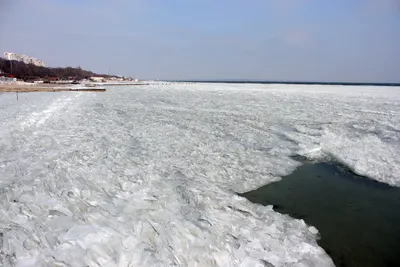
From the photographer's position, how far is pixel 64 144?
23.5 feet

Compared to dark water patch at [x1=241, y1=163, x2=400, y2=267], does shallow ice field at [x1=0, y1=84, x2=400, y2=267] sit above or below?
above

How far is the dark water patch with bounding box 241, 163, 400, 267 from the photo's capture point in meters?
3.33

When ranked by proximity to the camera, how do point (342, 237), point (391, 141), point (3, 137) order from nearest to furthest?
1. point (342, 237)
2. point (3, 137)
3. point (391, 141)

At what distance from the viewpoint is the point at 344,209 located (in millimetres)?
4461

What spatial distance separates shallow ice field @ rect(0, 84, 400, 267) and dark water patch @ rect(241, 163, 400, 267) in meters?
0.26

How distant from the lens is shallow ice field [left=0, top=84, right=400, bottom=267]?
118 inches

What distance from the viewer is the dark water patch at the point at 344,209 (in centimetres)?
333

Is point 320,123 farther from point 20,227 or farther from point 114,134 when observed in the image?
point 20,227

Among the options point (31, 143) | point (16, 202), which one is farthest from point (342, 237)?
point (31, 143)

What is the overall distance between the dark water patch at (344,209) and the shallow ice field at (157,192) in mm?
263

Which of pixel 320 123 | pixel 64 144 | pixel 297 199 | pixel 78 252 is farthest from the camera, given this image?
pixel 320 123

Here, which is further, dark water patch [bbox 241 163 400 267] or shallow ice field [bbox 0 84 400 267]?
dark water patch [bbox 241 163 400 267]

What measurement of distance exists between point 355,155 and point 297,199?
339cm

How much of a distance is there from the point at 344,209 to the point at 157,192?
307 cm
